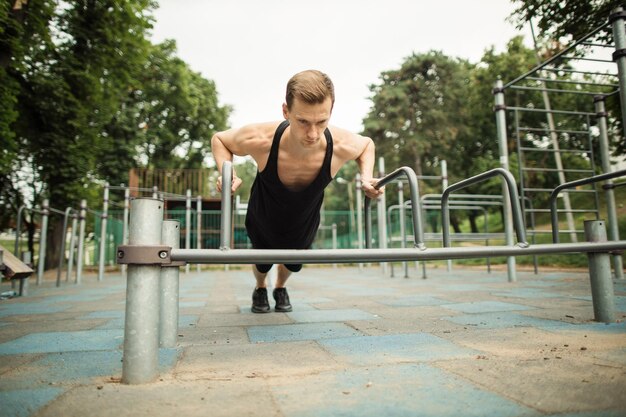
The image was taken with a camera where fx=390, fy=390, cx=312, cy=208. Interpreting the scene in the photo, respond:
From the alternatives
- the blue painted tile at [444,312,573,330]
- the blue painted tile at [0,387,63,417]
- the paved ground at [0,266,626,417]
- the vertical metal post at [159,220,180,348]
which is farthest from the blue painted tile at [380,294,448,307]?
the blue painted tile at [0,387,63,417]

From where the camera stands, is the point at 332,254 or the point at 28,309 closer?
the point at 332,254

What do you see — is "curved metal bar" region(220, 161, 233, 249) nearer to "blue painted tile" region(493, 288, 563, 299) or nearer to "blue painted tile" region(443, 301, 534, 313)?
"blue painted tile" region(443, 301, 534, 313)

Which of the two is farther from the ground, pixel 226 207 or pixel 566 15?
pixel 566 15

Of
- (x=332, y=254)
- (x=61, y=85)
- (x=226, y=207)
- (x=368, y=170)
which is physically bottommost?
(x=332, y=254)

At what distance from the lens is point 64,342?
6.61ft

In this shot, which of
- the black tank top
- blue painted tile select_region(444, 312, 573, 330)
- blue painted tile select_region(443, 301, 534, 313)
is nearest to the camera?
blue painted tile select_region(444, 312, 573, 330)

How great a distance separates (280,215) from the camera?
8.09 feet

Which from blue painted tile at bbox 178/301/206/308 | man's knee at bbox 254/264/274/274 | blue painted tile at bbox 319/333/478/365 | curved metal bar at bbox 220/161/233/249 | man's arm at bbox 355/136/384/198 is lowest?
blue painted tile at bbox 178/301/206/308

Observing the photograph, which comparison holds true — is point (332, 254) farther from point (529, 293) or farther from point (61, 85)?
point (61, 85)

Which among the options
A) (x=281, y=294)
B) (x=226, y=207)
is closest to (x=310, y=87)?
(x=226, y=207)

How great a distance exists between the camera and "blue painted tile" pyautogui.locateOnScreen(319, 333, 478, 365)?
1.59 m

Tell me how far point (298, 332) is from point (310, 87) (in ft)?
4.34

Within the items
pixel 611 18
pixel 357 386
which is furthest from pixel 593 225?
pixel 611 18

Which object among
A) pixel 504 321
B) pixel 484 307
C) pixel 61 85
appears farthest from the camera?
pixel 61 85
